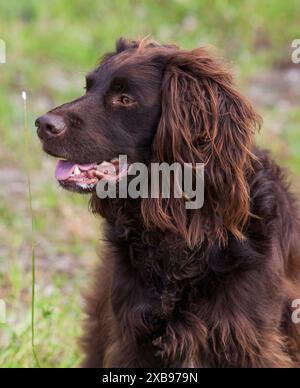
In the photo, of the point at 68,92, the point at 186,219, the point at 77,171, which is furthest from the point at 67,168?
the point at 68,92

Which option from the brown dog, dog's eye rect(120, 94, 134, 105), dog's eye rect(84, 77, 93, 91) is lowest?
the brown dog

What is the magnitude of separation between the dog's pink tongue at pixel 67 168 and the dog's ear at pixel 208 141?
0.29 meters

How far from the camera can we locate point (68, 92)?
25.0 ft

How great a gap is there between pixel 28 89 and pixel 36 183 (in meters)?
1.49

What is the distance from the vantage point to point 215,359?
140 inches

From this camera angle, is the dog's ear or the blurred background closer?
the dog's ear

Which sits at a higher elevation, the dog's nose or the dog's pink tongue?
the dog's nose

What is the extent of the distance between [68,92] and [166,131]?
434cm

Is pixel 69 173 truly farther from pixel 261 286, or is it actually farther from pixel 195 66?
pixel 261 286

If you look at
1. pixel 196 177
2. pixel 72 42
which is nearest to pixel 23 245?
pixel 196 177

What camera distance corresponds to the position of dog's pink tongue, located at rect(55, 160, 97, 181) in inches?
137

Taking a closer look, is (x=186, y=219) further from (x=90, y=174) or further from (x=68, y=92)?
(x=68, y=92)

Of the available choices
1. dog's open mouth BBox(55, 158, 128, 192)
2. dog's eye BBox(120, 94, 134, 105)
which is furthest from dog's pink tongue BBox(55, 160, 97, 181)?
dog's eye BBox(120, 94, 134, 105)

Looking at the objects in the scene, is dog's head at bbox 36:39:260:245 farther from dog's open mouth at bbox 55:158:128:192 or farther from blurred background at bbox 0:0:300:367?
blurred background at bbox 0:0:300:367
